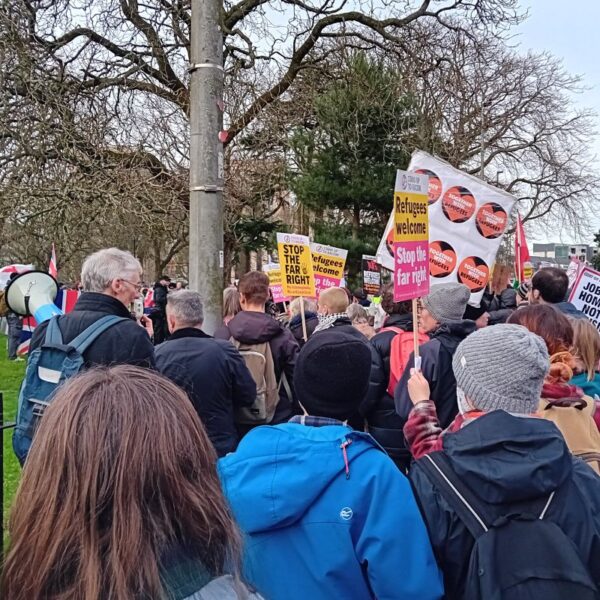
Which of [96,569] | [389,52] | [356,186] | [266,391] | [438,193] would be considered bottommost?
[266,391]

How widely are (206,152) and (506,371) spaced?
11.4ft

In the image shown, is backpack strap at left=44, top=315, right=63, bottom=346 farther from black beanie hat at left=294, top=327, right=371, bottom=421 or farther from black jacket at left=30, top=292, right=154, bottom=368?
black beanie hat at left=294, top=327, right=371, bottom=421

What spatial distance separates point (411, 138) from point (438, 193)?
9526 millimetres

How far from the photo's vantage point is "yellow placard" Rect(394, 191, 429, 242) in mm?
3287

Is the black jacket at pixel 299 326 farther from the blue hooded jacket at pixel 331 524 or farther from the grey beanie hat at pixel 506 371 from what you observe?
the blue hooded jacket at pixel 331 524

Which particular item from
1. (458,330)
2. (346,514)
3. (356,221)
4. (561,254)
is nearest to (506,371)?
(346,514)

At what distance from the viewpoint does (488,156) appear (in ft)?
82.7

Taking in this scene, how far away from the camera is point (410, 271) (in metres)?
3.34

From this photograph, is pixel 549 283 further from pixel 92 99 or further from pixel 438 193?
pixel 92 99

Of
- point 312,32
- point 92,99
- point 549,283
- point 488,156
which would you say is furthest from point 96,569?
point 488,156

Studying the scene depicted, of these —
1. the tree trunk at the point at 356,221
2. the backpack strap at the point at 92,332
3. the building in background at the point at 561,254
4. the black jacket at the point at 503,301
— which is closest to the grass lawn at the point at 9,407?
the backpack strap at the point at 92,332

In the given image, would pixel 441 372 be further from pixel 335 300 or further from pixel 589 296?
pixel 589 296

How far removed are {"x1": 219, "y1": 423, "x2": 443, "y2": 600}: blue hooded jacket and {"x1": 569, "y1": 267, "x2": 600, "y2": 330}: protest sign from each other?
4215mm

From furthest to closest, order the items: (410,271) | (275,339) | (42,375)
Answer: (275,339), (410,271), (42,375)
